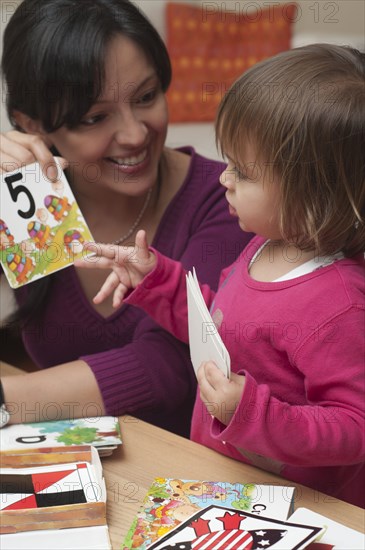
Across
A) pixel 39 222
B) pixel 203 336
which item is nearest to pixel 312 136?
pixel 203 336

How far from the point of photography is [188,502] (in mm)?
873

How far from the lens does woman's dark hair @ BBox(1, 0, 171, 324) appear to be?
1278mm

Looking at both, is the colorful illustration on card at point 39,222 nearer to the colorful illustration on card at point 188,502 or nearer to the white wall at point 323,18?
the colorful illustration on card at point 188,502

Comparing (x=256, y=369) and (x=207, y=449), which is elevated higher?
(x=256, y=369)

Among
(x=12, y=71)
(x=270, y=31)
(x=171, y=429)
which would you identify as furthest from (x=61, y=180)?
(x=270, y=31)

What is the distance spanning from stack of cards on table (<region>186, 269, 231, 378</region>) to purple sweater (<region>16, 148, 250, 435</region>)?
270 millimetres

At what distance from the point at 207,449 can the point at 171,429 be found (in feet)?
1.40

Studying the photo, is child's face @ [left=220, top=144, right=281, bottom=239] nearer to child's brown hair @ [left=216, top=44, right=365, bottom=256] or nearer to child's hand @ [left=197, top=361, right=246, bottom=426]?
child's brown hair @ [left=216, top=44, right=365, bottom=256]

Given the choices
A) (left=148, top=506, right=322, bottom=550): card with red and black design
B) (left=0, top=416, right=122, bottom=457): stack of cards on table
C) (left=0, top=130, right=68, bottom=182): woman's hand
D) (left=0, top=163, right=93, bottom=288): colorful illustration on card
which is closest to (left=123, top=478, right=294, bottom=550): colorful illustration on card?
(left=148, top=506, right=322, bottom=550): card with red and black design

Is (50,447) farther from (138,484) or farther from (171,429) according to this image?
(171,429)

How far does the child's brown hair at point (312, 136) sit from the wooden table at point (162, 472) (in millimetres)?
303

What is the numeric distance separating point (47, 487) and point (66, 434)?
15cm

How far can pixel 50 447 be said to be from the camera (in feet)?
3.29

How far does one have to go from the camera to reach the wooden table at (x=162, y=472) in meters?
0.89
